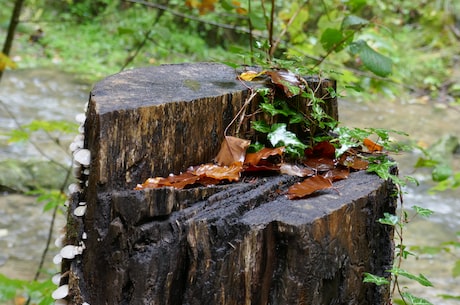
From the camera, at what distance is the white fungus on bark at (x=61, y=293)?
154cm

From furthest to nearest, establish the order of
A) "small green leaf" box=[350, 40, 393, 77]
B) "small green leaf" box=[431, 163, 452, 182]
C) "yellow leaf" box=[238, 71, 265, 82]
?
"small green leaf" box=[431, 163, 452, 182], "small green leaf" box=[350, 40, 393, 77], "yellow leaf" box=[238, 71, 265, 82]

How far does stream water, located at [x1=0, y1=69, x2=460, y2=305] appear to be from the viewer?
443 cm

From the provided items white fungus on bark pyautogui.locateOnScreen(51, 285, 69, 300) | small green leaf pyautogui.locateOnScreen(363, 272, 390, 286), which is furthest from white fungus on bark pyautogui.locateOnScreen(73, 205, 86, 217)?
small green leaf pyautogui.locateOnScreen(363, 272, 390, 286)

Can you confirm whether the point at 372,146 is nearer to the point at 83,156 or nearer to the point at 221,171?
the point at 221,171

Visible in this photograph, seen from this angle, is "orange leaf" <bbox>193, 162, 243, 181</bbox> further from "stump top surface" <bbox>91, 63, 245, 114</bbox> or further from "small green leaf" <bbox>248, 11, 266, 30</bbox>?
"small green leaf" <bbox>248, 11, 266, 30</bbox>

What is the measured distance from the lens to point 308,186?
60.4 inches

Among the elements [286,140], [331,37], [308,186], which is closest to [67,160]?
[331,37]

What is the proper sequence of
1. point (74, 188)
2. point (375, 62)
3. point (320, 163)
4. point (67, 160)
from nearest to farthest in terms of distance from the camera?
point (74, 188) < point (320, 163) < point (375, 62) < point (67, 160)

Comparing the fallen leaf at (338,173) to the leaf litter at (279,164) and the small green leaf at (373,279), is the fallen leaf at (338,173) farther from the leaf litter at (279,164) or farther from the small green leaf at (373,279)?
the small green leaf at (373,279)

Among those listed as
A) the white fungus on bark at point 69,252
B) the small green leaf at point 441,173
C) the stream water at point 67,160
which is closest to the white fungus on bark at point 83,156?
the white fungus on bark at point 69,252

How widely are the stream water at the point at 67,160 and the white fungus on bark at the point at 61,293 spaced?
1.71 metres

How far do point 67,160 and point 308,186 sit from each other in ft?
17.4

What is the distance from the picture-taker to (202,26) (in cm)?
1074

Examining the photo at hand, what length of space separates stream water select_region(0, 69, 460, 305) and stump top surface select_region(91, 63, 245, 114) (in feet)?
4.62
